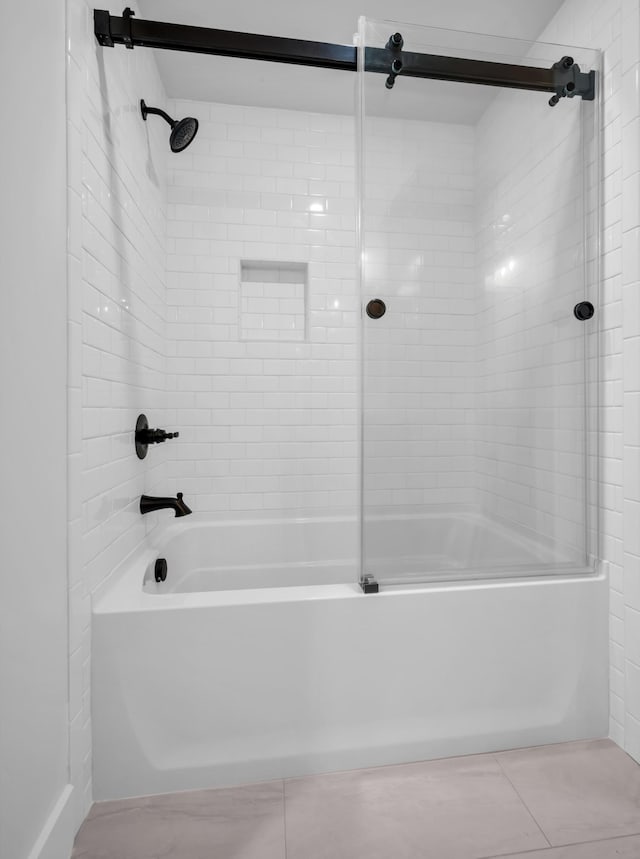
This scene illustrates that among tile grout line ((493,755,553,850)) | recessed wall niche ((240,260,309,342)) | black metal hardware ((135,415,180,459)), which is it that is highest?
recessed wall niche ((240,260,309,342))

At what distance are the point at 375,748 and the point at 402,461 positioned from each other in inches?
33.6

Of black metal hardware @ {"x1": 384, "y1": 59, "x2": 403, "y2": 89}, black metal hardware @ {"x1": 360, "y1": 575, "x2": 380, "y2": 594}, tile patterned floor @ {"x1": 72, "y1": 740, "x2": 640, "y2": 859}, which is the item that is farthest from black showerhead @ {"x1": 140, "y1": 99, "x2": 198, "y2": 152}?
tile patterned floor @ {"x1": 72, "y1": 740, "x2": 640, "y2": 859}

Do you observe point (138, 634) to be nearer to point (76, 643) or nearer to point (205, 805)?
point (76, 643)

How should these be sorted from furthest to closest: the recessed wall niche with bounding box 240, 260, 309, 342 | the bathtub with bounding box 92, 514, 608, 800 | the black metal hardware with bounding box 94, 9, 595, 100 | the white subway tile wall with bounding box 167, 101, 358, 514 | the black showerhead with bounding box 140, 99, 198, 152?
the recessed wall niche with bounding box 240, 260, 309, 342, the white subway tile wall with bounding box 167, 101, 358, 514, the black showerhead with bounding box 140, 99, 198, 152, the black metal hardware with bounding box 94, 9, 595, 100, the bathtub with bounding box 92, 514, 608, 800

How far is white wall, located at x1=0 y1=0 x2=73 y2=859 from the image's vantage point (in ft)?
2.75

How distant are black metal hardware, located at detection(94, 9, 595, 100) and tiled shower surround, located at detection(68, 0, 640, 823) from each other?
10 centimetres

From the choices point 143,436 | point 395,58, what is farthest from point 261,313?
point 395,58

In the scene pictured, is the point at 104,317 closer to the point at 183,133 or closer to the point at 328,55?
the point at 183,133

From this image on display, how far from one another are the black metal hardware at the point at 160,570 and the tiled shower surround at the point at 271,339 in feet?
0.47

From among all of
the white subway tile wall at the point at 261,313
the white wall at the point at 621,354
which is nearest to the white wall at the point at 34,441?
the white subway tile wall at the point at 261,313

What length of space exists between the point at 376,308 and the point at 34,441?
1030mm

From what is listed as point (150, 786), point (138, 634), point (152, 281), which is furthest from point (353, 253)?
point (150, 786)

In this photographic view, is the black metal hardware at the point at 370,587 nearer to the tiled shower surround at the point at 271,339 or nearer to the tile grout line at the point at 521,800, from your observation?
the tiled shower surround at the point at 271,339

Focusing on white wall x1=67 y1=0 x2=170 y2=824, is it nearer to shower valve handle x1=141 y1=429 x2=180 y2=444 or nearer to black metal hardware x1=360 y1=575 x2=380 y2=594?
shower valve handle x1=141 y1=429 x2=180 y2=444
